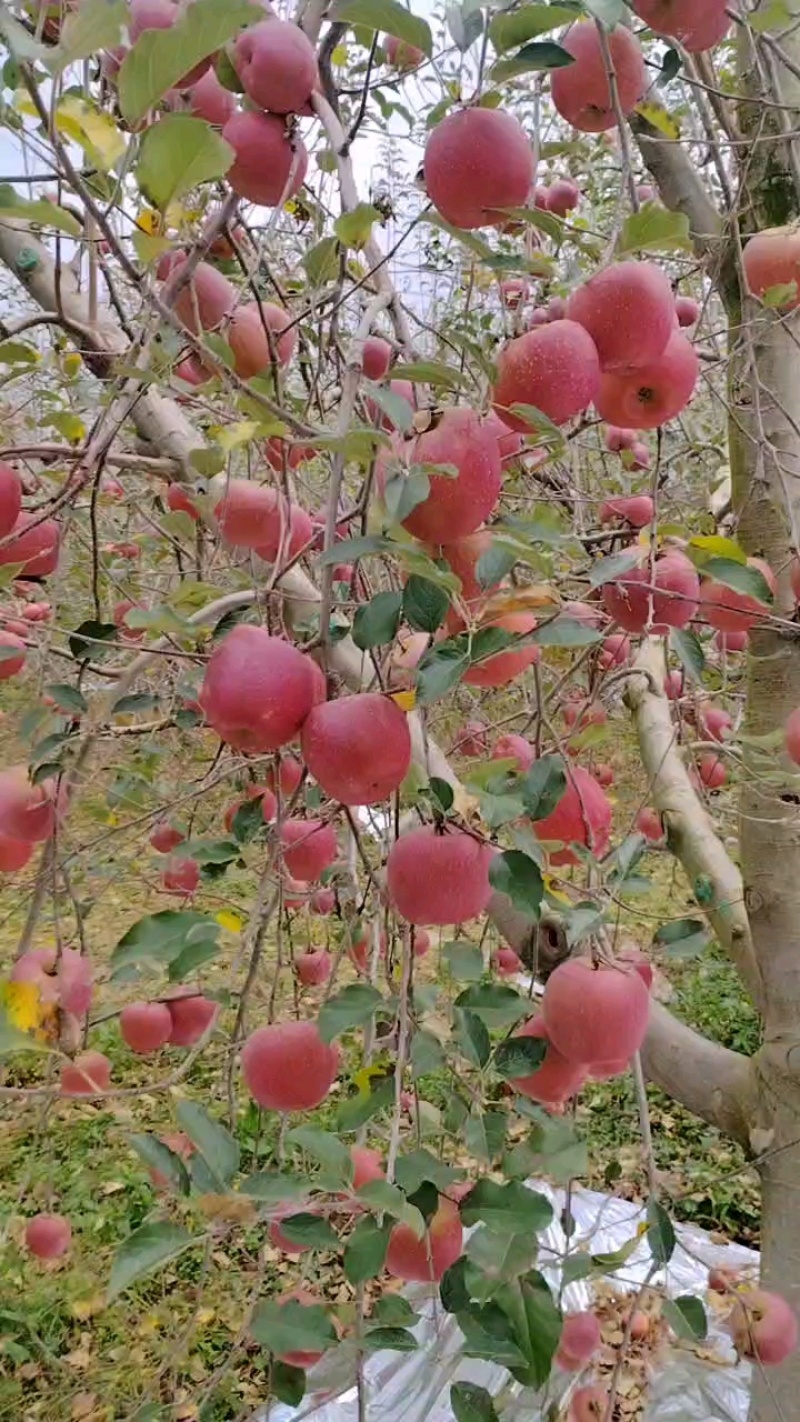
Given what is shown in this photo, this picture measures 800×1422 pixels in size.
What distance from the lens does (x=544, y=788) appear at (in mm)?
583

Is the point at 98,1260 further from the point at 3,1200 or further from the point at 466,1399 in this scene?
the point at 466,1399

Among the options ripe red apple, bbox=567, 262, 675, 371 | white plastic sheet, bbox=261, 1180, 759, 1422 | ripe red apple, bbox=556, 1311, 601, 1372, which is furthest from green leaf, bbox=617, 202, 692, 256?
white plastic sheet, bbox=261, 1180, 759, 1422

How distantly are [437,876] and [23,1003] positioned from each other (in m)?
0.32

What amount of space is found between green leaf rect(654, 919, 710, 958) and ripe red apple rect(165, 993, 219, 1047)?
446 mm

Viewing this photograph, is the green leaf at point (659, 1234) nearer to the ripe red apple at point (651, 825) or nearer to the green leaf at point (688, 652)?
the green leaf at point (688, 652)

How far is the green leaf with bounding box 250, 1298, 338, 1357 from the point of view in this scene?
0.59m

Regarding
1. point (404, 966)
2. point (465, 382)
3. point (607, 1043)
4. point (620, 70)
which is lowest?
point (607, 1043)

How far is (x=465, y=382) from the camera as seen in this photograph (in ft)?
1.70

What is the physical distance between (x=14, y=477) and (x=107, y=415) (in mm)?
91

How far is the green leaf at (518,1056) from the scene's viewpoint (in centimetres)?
66

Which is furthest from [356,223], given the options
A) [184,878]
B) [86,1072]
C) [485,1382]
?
[485,1382]

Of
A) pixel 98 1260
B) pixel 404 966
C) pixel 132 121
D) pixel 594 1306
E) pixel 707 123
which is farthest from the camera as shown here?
pixel 98 1260

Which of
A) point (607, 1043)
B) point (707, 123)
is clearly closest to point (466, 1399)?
point (607, 1043)

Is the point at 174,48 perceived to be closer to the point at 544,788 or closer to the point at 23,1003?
the point at 544,788
